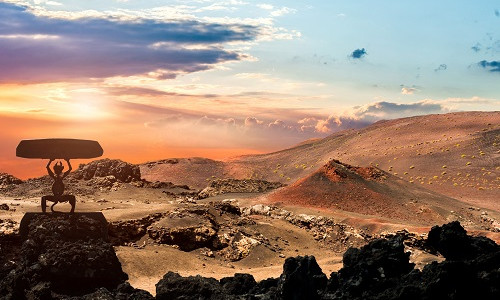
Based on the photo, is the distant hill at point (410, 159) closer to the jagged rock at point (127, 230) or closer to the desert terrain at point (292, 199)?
the desert terrain at point (292, 199)

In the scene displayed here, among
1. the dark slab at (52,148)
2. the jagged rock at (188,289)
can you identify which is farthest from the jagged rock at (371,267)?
the dark slab at (52,148)

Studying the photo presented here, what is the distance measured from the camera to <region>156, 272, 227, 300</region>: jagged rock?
1324cm

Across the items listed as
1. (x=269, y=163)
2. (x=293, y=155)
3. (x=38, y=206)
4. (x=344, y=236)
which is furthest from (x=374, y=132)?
(x=38, y=206)

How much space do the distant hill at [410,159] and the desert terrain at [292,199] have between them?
177 mm

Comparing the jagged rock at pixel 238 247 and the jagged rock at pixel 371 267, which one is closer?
the jagged rock at pixel 371 267

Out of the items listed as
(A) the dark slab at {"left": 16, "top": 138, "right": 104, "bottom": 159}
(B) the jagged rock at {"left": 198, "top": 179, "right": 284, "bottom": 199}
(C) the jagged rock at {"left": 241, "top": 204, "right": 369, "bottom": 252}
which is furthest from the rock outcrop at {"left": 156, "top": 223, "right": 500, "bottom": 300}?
(B) the jagged rock at {"left": 198, "top": 179, "right": 284, "bottom": 199}

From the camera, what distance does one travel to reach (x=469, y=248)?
1421 cm

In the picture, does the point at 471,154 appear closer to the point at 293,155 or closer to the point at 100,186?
the point at 293,155

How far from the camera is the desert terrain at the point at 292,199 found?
24.1 metres

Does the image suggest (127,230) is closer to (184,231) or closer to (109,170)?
(184,231)

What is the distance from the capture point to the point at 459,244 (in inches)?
566

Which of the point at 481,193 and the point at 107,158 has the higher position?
the point at 107,158

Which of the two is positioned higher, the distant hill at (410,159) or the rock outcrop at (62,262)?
the rock outcrop at (62,262)

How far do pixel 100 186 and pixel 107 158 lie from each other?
6.24 meters
